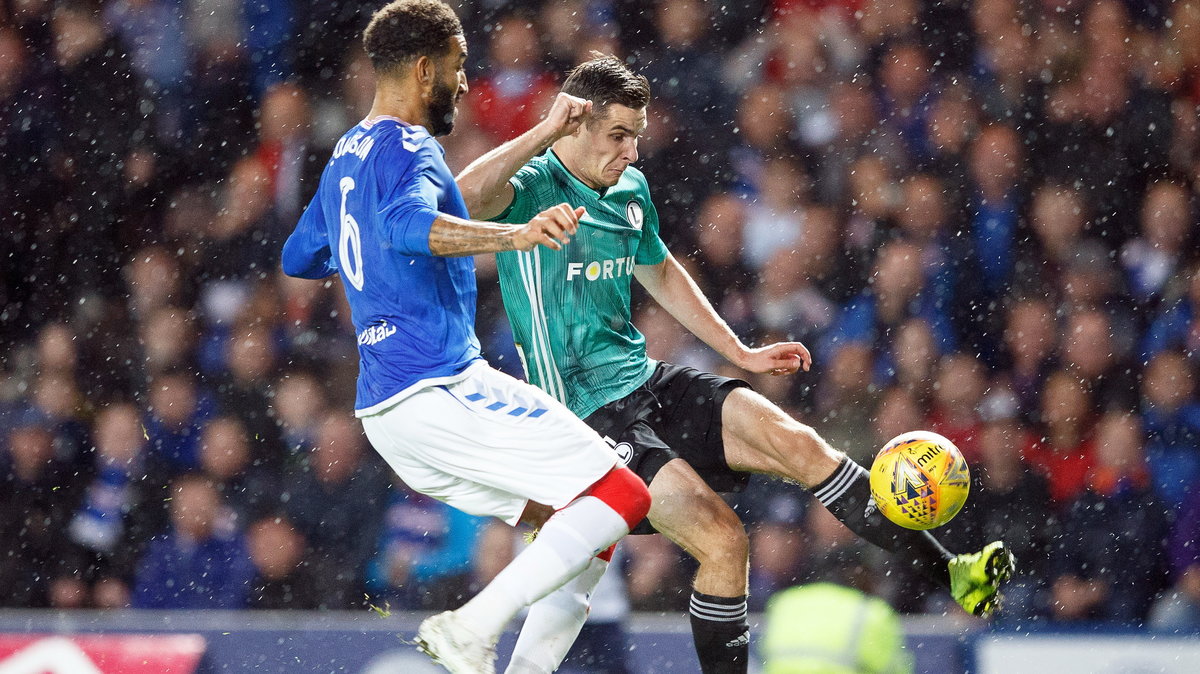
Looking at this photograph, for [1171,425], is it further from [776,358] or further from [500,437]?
[500,437]

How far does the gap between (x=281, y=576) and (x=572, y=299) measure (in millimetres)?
2333

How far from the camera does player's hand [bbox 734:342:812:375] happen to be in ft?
12.5

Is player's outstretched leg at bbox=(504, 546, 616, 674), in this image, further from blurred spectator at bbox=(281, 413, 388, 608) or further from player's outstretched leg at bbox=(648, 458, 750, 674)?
blurred spectator at bbox=(281, 413, 388, 608)

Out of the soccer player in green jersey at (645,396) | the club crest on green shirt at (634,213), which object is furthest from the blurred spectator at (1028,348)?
the club crest on green shirt at (634,213)

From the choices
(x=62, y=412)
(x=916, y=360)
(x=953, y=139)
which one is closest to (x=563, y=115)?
(x=916, y=360)

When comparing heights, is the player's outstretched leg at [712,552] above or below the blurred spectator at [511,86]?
below

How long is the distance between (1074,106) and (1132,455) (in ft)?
5.05

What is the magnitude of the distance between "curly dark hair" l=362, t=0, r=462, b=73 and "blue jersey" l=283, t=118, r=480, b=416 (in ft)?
0.61

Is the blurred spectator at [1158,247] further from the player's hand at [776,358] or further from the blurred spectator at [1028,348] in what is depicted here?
the player's hand at [776,358]

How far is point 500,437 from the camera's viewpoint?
115 inches

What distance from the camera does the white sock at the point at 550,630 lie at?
3346mm

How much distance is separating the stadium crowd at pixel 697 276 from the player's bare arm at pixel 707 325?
143 cm

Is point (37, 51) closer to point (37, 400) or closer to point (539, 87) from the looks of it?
point (37, 400)

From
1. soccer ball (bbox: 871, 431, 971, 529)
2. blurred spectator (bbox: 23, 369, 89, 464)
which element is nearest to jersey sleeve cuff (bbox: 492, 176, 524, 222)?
soccer ball (bbox: 871, 431, 971, 529)
